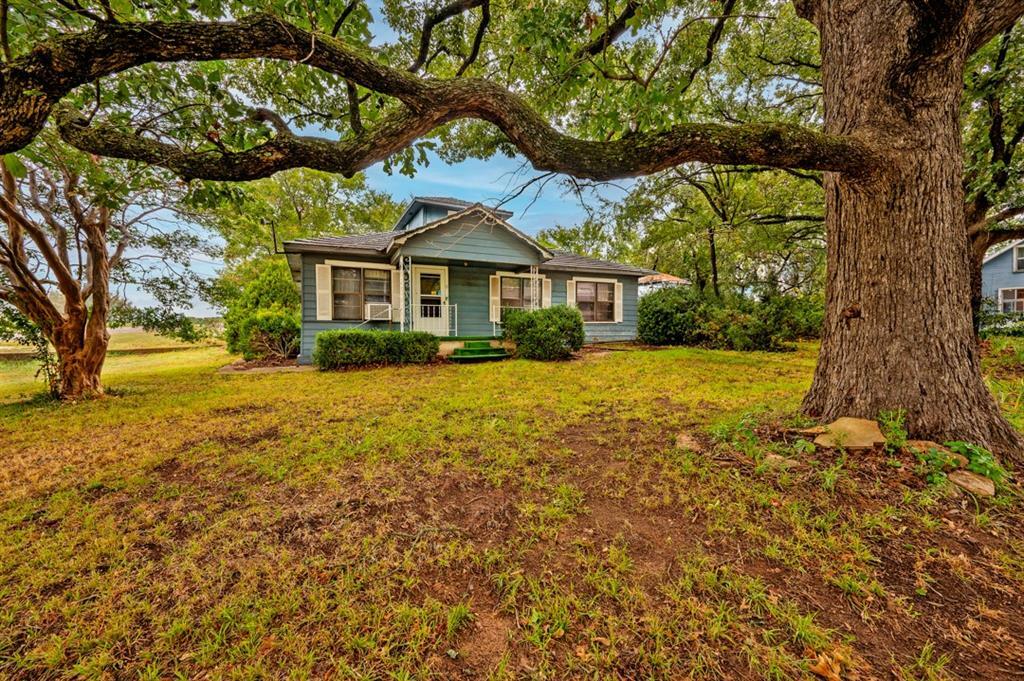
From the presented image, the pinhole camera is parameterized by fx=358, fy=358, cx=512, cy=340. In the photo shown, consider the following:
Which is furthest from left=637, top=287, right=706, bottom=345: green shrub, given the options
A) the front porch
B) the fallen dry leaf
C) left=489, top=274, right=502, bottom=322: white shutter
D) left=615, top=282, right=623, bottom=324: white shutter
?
the fallen dry leaf

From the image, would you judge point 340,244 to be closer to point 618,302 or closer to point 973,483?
point 618,302

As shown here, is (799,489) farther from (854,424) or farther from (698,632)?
(698,632)

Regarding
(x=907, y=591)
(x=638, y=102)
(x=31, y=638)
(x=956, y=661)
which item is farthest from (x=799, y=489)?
(x=31, y=638)

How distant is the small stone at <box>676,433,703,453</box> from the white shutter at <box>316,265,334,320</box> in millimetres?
9495

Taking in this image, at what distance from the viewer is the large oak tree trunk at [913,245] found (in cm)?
268

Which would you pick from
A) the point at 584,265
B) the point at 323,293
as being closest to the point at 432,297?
the point at 323,293

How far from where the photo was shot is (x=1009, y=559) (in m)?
1.80

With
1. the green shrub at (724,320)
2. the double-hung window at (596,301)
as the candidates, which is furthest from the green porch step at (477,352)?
the green shrub at (724,320)

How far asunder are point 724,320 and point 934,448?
28.6 ft

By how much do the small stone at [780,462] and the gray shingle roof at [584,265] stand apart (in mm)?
10259

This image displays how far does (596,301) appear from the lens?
14.3 metres

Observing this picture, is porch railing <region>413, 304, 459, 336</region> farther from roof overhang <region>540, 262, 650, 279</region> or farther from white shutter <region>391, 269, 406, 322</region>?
roof overhang <region>540, 262, 650, 279</region>

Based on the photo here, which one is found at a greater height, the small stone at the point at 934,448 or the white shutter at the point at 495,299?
the white shutter at the point at 495,299

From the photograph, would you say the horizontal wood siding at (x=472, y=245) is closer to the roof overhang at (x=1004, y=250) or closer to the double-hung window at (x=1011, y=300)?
the roof overhang at (x=1004, y=250)
